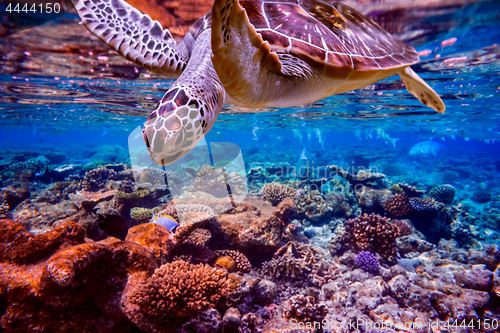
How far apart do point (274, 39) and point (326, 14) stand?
59.6 inches

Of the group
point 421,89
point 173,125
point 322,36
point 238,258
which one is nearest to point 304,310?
point 238,258

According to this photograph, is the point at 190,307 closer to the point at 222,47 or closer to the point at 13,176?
the point at 222,47

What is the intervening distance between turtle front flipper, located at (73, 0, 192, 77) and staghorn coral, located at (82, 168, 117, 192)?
7.13 m

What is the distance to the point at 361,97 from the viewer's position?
39.4 feet

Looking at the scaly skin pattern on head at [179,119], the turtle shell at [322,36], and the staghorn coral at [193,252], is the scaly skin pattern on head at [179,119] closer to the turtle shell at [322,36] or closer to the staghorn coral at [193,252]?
the turtle shell at [322,36]

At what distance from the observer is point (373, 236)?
5.31m

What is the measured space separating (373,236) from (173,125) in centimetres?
568

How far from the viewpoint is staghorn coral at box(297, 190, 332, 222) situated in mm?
6879

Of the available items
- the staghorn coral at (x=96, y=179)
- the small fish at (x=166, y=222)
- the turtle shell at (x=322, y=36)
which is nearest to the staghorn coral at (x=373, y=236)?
the turtle shell at (x=322, y=36)

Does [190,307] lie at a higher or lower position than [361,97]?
lower

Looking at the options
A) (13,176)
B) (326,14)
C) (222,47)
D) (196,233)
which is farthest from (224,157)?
(222,47)

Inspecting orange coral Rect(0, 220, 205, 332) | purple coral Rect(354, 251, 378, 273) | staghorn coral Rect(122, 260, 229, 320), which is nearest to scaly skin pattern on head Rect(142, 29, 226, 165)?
orange coral Rect(0, 220, 205, 332)

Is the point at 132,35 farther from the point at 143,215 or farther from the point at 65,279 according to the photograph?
the point at 143,215

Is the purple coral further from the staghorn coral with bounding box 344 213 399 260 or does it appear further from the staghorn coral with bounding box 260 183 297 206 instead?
the staghorn coral with bounding box 260 183 297 206
